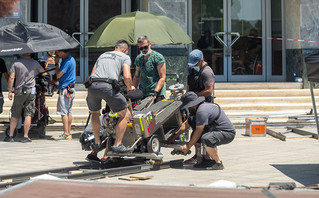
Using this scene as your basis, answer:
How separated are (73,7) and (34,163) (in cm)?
1023

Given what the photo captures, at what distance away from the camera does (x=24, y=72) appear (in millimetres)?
12367

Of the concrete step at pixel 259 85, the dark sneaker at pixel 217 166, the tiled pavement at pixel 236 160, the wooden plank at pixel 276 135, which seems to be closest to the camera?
the tiled pavement at pixel 236 160

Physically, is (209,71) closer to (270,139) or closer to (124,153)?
(124,153)

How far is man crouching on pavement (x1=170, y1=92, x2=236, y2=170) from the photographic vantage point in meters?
8.74

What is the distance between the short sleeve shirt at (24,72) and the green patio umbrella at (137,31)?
1305 mm

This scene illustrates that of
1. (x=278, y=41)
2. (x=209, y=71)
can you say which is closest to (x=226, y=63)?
(x=278, y=41)

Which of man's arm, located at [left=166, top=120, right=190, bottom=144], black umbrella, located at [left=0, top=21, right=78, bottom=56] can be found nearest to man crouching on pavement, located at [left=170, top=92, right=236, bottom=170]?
man's arm, located at [left=166, top=120, right=190, bottom=144]

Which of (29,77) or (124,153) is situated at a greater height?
(29,77)

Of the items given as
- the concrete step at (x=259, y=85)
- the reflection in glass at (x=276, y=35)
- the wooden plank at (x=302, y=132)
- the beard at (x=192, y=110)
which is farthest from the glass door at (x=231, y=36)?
the beard at (x=192, y=110)

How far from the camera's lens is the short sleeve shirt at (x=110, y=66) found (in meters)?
8.91

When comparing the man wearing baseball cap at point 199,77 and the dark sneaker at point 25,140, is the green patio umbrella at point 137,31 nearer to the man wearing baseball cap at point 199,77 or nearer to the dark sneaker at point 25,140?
the dark sneaker at point 25,140

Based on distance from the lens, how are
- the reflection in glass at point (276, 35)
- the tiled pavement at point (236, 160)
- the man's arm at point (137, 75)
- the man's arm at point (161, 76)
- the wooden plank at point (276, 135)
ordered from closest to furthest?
the tiled pavement at point (236, 160)
the man's arm at point (161, 76)
the man's arm at point (137, 75)
the wooden plank at point (276, 135)
the reflection in glass at point (276, 35)

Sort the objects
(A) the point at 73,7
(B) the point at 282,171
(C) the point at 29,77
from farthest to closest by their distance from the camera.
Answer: (A) the point at 73,7 < (C) the point at 29,77 < (B) the point at 282,171

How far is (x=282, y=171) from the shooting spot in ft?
28.3
